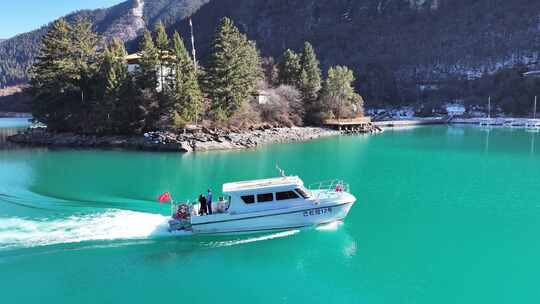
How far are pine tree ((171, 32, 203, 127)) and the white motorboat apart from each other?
3634cm

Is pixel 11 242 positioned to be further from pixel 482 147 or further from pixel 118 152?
pixel 482 147

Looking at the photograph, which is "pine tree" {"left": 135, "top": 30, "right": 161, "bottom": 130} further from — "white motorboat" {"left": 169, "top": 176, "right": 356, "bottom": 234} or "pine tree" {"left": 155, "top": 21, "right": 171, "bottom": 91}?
"white motorboat" {"left": 169, "top": 176, "right": 356, "bottom": 234}

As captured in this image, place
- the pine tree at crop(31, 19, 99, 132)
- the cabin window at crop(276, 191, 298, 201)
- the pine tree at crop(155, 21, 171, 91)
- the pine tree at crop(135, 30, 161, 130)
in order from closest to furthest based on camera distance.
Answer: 1. the cabin window at crop(276, 191, 298, 201)
2. the pine tree at crop(135, 30, 161, 130)
3. the pine tree at crop(155, 21, 171, 91)
4. the pine tree at crop(31, 19, 99, 132)

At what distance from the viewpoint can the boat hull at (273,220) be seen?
66.5ft

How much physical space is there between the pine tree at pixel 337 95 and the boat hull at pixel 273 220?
5890 centimetres

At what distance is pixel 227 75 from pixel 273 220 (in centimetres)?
4388

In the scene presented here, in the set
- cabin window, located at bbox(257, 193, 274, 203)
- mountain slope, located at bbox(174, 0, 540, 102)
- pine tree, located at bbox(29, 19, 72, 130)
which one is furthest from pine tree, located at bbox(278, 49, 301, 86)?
mountain slope, located at bbox(174, 0, 540, 102)

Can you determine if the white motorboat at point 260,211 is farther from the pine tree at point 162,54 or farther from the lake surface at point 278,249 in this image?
the pine tree at point 162,54

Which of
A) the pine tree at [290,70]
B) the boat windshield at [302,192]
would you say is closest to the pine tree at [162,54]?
the pine tree at [290,70]

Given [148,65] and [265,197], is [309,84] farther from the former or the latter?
[265,197]

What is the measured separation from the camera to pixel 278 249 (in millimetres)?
19219

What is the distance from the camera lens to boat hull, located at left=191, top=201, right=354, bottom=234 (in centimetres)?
2027

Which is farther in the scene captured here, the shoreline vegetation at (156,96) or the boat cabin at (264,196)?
the shoreline vegetation at (156,96)

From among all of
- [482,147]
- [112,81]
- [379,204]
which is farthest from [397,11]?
[379,204]
